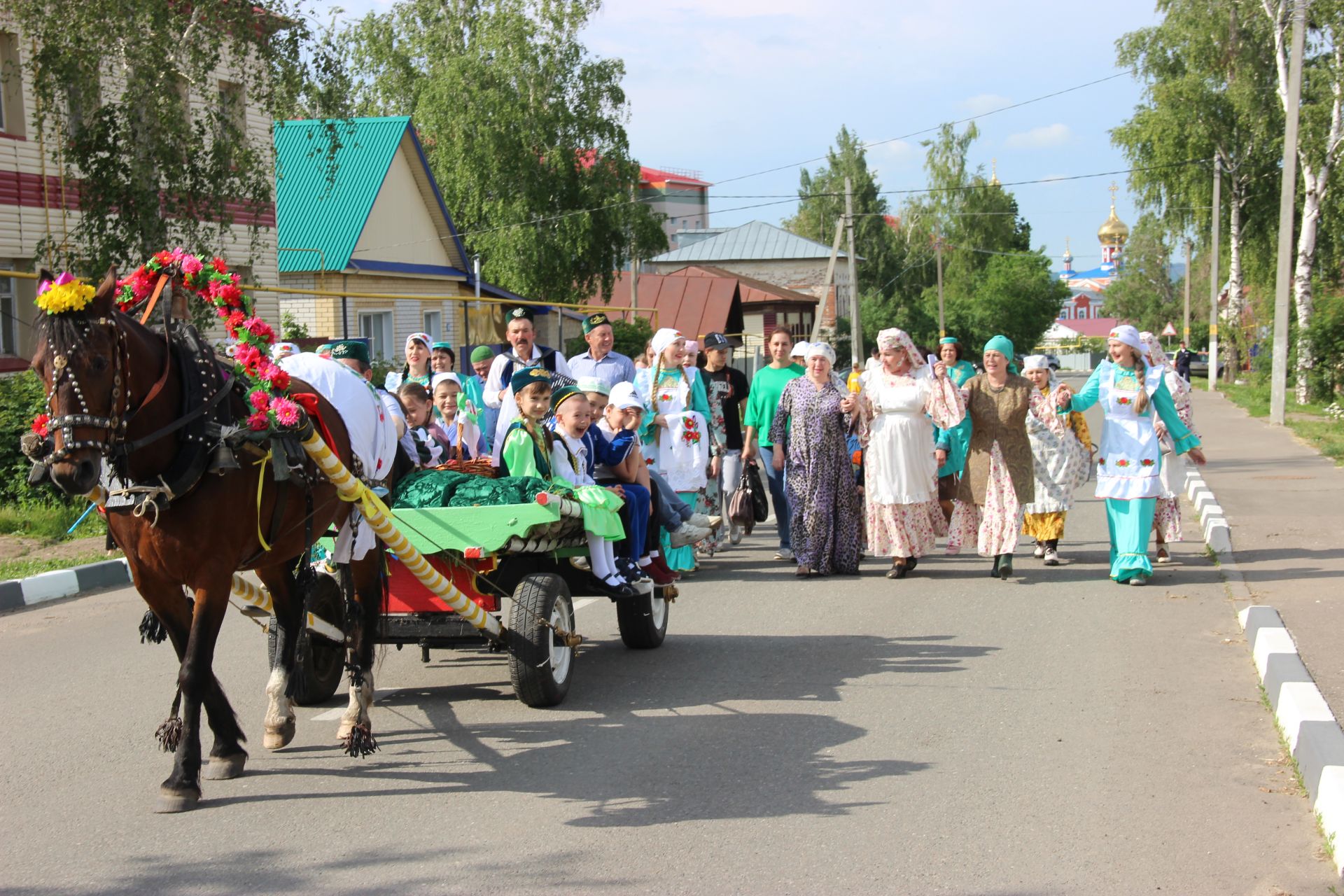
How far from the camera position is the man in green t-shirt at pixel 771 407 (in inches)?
458

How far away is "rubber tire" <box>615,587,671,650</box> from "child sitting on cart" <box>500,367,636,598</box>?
0.95 feet

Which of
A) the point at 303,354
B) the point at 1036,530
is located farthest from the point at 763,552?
the point at 303,354

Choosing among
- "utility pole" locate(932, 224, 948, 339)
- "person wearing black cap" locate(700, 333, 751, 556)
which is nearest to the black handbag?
"person wearing black cap" locate(700, 333, 751, 556)

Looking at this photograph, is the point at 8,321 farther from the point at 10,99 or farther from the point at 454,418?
the point at 454,418

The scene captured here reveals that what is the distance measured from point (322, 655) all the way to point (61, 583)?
487 cm

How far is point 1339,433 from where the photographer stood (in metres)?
22.5

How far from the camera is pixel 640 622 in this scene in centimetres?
787

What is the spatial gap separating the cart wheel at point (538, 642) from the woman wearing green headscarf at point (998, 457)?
490cm

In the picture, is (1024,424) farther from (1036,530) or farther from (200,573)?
(200,573)

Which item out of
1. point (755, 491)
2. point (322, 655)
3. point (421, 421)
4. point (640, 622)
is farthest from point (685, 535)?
point (755, 491)

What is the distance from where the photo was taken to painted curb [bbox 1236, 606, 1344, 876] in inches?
190

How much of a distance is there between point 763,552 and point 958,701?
583 centimetres

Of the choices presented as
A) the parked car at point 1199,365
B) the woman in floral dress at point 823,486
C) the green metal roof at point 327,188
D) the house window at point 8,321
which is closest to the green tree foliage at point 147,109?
the house window at point 8,321

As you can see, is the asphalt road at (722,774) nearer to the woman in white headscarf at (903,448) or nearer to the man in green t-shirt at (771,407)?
the woman in white headscarf at (903,448)
